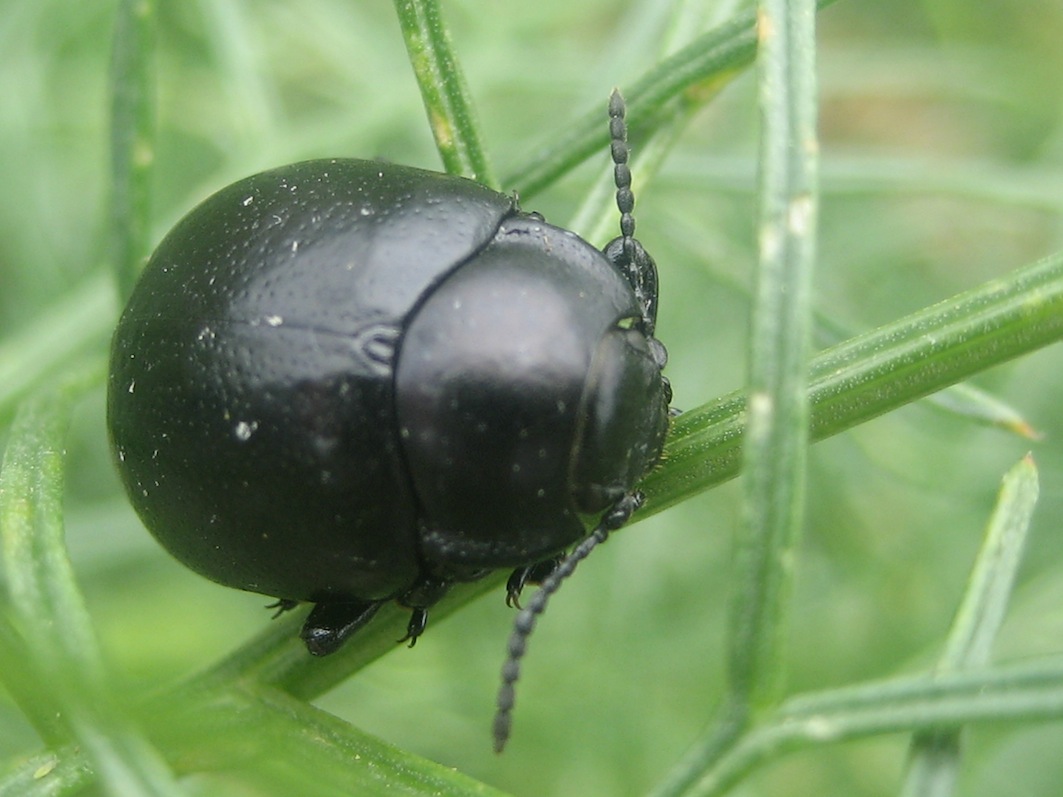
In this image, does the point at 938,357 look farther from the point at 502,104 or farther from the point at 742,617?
Result: the point at 502,104

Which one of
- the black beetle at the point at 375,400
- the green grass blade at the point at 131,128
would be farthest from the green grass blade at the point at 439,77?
the green grass blade at the point at 131,128

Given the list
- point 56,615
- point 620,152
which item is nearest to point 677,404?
point 620,152

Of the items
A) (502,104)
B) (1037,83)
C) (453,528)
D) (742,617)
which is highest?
(1037,83)

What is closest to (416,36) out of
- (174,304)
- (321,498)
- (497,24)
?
(174,304)

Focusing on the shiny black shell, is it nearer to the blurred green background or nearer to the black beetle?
the black beetle

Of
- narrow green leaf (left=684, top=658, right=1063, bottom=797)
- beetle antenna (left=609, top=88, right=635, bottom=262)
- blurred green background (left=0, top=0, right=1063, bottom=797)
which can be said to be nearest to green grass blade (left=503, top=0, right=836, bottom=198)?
beetle antenna (left=609, top=88, right=635, bottom=262)

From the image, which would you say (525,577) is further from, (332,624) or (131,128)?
(131,128)

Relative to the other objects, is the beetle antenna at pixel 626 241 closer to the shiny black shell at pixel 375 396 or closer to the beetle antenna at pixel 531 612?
the shiny black shell at pixel 375 396
